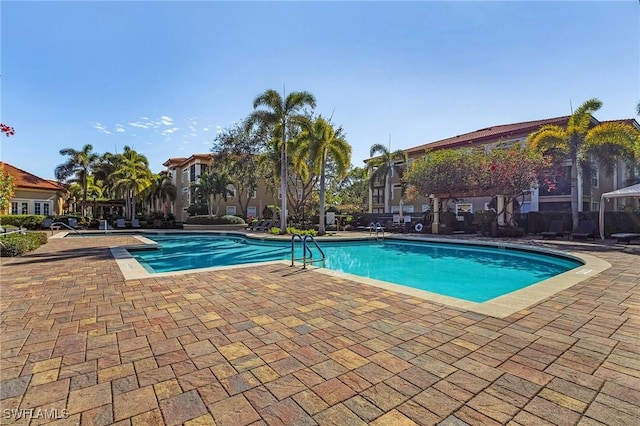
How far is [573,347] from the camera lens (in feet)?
9.98

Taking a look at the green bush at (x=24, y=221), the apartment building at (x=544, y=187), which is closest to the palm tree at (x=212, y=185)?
the green bush at (x=24, y=221)

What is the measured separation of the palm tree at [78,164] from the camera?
35778 millimetres

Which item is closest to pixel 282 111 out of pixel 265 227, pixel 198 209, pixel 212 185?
pixel 265 227

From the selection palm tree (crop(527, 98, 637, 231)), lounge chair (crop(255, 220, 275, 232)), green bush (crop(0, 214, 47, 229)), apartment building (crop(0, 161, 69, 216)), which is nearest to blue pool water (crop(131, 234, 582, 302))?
lounge chair (crop(255, 220, 275, 232))

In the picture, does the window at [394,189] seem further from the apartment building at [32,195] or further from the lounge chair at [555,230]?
the apartment building at [32,195]

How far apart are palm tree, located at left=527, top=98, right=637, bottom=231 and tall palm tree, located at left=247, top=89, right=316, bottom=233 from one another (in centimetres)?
1290

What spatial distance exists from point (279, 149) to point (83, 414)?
19799mm

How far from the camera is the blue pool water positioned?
7.83 m

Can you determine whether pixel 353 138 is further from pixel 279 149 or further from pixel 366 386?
pixel 366 386

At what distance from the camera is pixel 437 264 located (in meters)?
10.8

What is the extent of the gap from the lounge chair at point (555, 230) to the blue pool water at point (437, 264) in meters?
5.33

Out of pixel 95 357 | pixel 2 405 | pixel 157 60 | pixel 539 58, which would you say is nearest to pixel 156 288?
pixel 95 357

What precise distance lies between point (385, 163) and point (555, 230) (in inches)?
650

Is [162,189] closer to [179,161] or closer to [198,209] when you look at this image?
[179,161]
